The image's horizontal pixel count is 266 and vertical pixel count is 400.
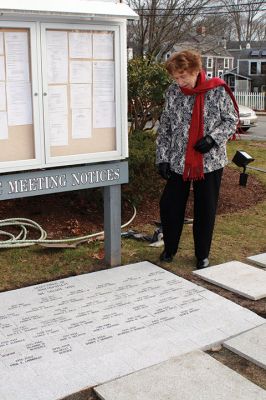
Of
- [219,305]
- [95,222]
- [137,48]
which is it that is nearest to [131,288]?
[219,305]

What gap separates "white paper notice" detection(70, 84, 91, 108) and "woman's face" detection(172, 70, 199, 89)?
673mm

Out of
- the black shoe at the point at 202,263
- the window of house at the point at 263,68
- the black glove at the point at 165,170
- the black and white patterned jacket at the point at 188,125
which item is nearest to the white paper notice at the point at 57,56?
the black and white patterned jacket at the point at 188,125

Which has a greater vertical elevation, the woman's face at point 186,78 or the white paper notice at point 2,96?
the woman's face at point 186,78

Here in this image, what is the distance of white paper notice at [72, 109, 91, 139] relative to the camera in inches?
158

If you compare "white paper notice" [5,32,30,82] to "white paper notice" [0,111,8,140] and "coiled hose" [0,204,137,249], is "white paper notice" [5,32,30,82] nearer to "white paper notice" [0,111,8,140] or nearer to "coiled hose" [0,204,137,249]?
"white paper notice" [0,111,8,140]

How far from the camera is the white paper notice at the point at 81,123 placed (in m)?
4.01

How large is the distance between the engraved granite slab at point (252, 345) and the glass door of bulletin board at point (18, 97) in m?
1.87

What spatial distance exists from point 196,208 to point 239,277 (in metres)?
0.65

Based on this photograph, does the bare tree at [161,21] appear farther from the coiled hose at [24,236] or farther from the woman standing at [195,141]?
the woman standing at [195,141]

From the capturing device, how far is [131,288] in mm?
3961

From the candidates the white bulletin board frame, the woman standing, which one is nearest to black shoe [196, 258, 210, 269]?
the woman standing

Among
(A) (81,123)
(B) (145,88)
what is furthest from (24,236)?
(B) (145,88)

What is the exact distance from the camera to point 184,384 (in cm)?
268

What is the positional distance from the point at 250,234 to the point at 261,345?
2.38 metres
